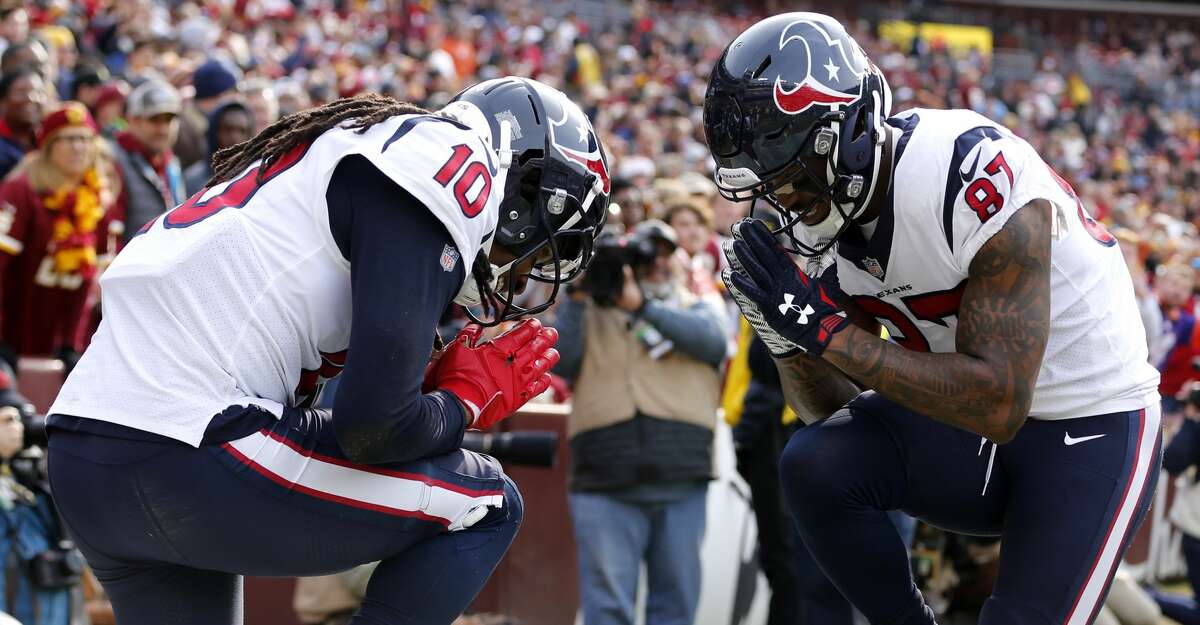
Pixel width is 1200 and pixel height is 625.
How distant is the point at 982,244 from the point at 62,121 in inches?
185

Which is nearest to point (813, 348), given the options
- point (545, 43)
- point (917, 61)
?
point (545, 43)

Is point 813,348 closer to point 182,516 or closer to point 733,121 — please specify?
point 733,121

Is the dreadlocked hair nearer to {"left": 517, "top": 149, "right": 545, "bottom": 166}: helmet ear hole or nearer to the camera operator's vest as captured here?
{"left": 517, "top": 149, "right": 545, "bottom": 166}: helmet ear hole

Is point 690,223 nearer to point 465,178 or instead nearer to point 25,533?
point 25,533

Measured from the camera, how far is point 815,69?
10.5 feet

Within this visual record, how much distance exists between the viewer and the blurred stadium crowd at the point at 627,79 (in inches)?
281

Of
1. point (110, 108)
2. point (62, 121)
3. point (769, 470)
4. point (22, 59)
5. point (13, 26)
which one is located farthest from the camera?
point (13, 26)

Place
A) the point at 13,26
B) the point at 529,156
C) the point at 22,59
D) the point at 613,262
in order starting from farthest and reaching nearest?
the point at 13,26, the point at 22,59, the point at 613,262, the point at 529,156

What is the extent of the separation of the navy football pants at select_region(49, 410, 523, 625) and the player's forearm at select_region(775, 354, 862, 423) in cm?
108

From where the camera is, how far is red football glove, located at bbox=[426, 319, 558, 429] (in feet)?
9.50

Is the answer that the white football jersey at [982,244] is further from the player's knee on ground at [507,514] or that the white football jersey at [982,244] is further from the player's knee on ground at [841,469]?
the player's knee on ground at [507,514]

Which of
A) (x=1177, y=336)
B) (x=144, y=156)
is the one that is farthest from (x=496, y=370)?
(x=1177, y=336)

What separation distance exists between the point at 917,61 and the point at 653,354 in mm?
26085

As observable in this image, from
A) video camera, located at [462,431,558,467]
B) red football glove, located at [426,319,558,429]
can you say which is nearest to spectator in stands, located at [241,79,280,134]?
video camera, located at [462,431,558,467]
